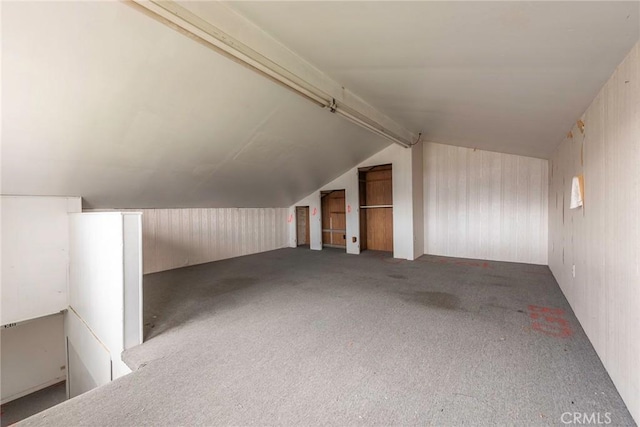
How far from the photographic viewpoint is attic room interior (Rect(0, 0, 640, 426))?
4.90ft

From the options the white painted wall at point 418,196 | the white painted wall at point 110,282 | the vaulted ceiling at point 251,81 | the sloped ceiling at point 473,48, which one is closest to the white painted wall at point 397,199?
the white painted wall at point 418,196

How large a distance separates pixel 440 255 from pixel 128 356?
591 cm

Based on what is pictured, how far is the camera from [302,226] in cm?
832

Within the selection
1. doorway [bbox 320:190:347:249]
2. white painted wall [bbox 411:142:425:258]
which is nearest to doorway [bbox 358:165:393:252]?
doorway [bbox 320:190:347:249]

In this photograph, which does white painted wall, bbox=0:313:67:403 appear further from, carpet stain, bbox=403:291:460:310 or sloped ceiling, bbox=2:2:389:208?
carpet stain, bbox=403:291:460:310

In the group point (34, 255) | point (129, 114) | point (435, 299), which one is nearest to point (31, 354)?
point (34, 255)

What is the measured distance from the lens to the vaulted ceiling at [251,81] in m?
1.51

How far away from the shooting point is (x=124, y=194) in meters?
3.96

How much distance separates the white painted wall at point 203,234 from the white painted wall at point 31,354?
149cm

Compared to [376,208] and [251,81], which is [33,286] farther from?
[376,208]

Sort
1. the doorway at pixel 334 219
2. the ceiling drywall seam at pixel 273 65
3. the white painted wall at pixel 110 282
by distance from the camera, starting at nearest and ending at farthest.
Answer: the ceiling drywall seam at pixel 273 65 → the white painted wall at pixel 110 282 → the doorway at pixel 334 219

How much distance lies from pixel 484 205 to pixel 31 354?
841 cm

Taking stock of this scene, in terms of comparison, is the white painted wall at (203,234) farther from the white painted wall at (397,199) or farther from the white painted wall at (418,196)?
the white painted wall at (418,196)

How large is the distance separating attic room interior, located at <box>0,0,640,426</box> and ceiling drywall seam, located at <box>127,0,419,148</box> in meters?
0.02
